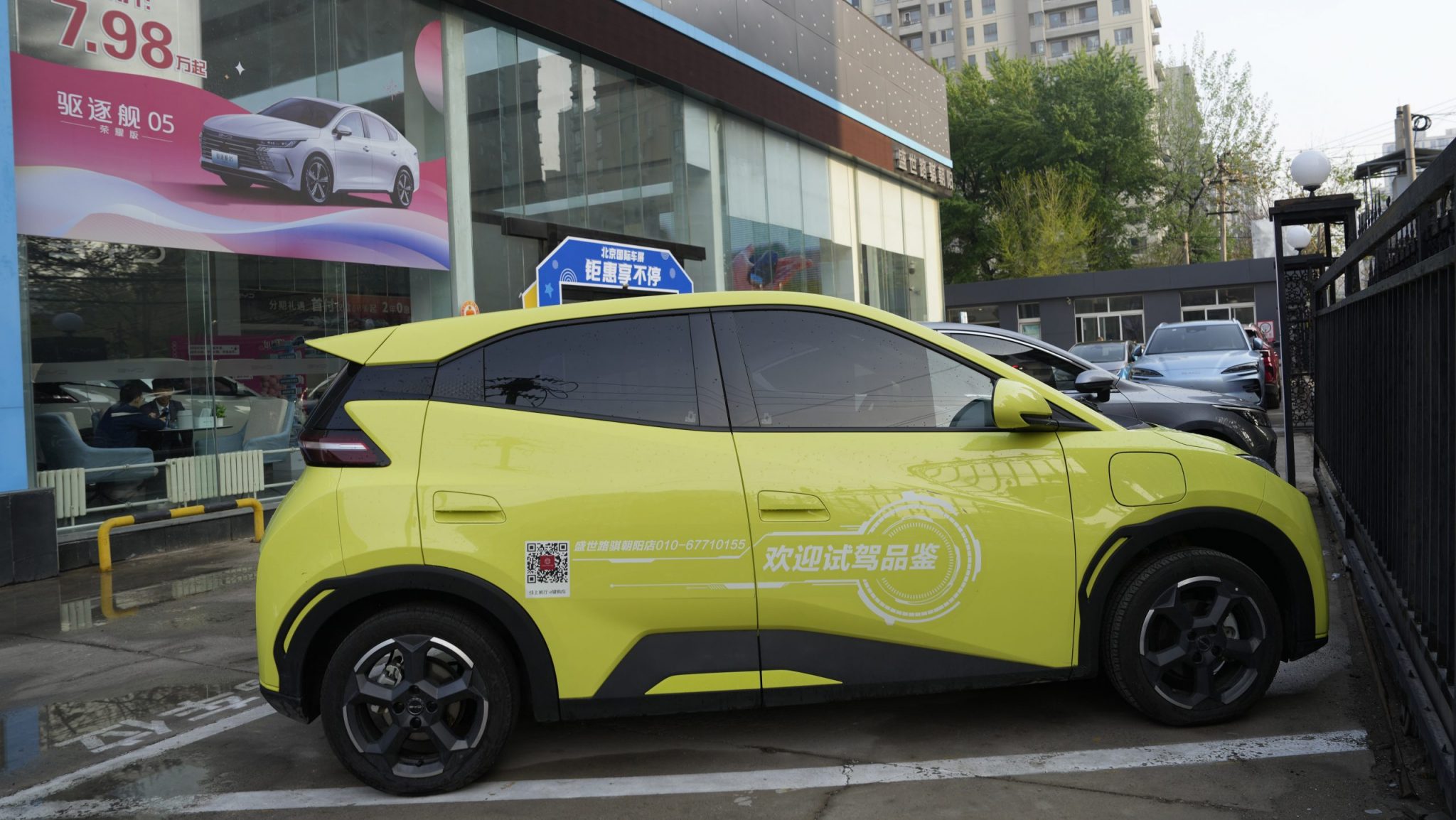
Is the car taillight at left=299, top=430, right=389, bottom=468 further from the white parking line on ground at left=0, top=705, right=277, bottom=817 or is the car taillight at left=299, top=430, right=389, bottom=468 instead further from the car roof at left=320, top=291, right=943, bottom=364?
the white parking line on ground at left=0, top=705, right=277, bottom=817

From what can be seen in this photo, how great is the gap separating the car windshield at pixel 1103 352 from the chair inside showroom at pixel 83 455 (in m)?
20.6

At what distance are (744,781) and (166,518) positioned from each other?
27.3ft

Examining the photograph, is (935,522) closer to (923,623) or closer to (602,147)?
(923,623)

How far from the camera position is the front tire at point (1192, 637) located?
3.96 meters

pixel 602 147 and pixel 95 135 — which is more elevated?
pixel 602 147

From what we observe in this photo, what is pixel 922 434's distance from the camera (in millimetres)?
3934

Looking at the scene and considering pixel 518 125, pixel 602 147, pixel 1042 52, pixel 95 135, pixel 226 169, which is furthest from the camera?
pixel 1042 52

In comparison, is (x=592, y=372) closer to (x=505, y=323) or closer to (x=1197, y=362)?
(x=505, y=323)

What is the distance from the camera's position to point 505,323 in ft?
13.0

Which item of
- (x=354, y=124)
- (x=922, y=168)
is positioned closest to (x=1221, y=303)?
(x=922, y=168)

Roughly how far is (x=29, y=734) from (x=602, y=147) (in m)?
14.2

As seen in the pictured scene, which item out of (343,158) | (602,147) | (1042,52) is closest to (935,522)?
(343,158)

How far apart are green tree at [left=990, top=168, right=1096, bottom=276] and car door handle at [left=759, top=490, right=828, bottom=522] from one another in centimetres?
5232

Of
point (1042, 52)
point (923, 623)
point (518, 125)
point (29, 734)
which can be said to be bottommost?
point (29, 734)
